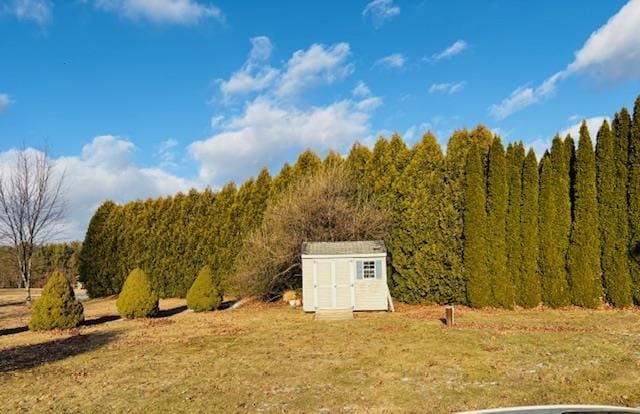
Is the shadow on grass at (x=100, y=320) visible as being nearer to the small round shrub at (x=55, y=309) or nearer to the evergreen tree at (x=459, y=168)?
the small round shrub at (x=55, y=309)

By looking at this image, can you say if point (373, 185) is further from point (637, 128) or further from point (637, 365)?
point (637, 365)

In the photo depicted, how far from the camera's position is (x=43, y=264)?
43438mm

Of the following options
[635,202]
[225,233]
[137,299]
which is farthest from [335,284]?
[635,202]

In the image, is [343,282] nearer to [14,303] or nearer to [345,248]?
[345,248]

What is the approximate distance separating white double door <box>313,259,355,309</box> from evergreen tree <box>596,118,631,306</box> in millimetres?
8965

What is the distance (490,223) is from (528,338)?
282 inches

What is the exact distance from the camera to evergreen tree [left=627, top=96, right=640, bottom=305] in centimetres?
1497

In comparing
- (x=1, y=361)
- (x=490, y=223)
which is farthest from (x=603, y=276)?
(x=1, y=361)

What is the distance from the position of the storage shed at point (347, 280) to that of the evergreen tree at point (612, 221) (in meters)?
7.69

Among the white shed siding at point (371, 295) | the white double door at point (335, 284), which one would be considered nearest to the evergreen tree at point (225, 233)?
the white double door at point (335, 284)

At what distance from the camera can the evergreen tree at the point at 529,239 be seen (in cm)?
1623

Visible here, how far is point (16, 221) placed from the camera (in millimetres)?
21625

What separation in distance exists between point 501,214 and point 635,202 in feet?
14.0

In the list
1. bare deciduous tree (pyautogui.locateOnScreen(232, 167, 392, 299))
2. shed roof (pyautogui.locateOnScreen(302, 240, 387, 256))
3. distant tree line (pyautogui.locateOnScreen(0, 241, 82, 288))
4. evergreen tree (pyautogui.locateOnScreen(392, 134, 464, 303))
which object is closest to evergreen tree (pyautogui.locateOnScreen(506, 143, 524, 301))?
evergreen tree (pyautogui.locateOnScreen(392, 134, 464, 303))
